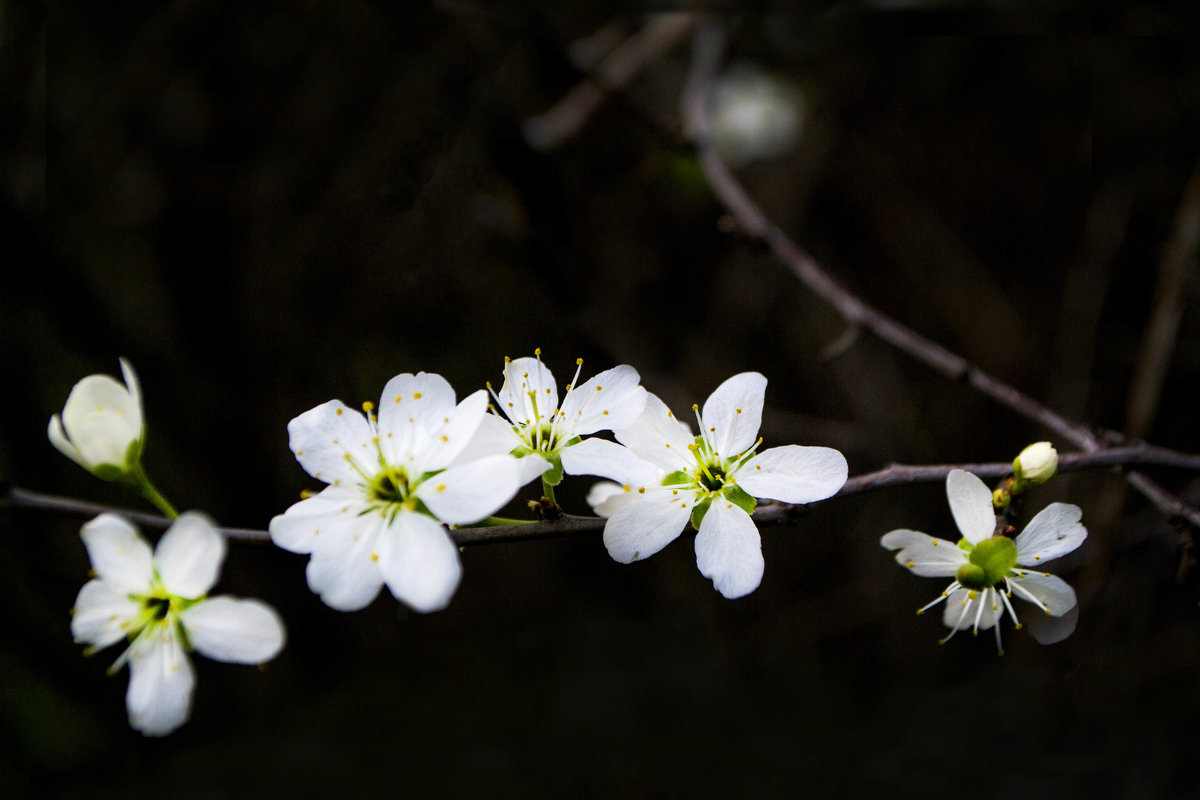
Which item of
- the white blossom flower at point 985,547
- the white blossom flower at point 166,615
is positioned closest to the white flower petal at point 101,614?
the white blossom flower at point 166,615

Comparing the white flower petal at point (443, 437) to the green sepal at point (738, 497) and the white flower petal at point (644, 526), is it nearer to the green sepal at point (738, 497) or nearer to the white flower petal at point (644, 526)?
the white flower petal at point (644, 526)

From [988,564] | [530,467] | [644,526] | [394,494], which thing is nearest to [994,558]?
[988,564]

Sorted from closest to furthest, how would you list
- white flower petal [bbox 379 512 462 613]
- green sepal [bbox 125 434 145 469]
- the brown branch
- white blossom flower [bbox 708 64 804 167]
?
white flower petal [bbox 379 512 462 613]
green sepal [bbox 125 434 145 469]
the brown branch
white blossom flower [bbox 708 64 804 167]

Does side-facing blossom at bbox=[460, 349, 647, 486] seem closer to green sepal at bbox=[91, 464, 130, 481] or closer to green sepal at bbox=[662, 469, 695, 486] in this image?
green sepal at bbox=[662, 469, 695, 486]

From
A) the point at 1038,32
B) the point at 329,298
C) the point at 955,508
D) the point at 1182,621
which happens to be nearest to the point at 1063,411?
the point at 1182,621

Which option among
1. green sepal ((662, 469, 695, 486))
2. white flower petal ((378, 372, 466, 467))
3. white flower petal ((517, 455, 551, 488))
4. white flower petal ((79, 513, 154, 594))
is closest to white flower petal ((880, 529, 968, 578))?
green sepal ((662, 469, 695, 486))
